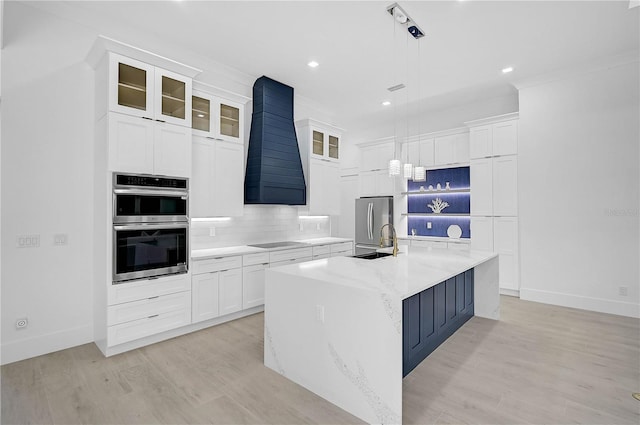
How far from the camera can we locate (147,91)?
329cm

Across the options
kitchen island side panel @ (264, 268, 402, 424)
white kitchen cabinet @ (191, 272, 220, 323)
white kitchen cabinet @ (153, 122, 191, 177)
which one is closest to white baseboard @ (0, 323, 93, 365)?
white kitchen cabinet @ (191, 272, 220, 323)

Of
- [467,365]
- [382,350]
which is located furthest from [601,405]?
[382,350]

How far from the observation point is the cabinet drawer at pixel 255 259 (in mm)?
4121

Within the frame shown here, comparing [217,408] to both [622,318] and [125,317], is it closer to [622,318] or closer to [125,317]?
[125,317]

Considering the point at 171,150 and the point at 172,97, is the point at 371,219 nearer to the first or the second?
the point at 171,150

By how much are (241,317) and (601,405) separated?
363cm

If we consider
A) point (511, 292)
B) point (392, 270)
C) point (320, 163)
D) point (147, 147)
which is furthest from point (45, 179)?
point (511, 292)

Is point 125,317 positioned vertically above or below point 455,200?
below

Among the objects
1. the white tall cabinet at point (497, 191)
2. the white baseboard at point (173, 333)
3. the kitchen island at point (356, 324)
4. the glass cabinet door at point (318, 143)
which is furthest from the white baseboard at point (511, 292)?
the white baseboard at point (173, 333)

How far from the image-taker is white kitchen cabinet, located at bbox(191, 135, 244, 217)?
12.9 feet

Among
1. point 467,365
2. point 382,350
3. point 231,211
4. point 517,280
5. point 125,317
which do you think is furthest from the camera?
point 517,280

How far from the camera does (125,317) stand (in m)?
3.08

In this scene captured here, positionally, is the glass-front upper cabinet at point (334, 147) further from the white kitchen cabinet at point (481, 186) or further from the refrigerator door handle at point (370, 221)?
the white kitchen cabinet at point (481, 186)

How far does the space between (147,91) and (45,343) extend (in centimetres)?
272
